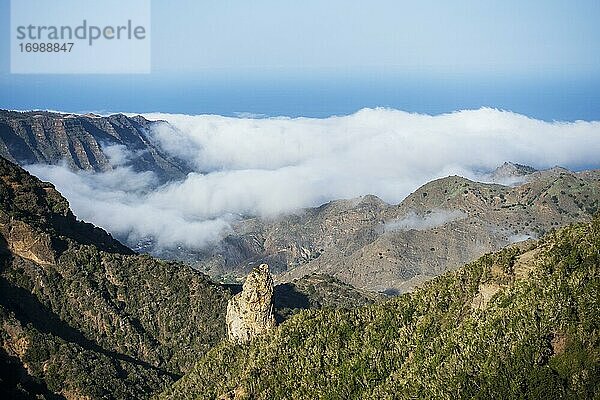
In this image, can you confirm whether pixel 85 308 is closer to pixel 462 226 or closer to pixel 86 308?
pixel 86 308

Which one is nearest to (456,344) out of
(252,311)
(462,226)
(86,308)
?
(252,311)

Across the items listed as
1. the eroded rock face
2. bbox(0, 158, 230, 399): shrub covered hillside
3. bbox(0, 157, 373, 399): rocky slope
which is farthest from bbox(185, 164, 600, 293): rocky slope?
the eroded rock face

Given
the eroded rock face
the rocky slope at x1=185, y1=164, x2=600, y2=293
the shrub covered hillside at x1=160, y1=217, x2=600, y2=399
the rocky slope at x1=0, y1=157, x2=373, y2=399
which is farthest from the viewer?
the rocky slope at x1=185, y1=164, x2=600, y2=293

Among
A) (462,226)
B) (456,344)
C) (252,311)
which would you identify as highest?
(456,344)

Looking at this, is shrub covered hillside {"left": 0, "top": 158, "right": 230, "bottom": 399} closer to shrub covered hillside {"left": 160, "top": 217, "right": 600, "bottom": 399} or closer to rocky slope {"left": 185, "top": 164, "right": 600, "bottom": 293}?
shrub covered hillside {"left": 160, "top": 217, "right": 600, "bottom": 399}

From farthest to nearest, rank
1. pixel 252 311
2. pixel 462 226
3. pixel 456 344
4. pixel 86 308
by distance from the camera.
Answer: pixel 462 226, pixel 86 308, pixel 252 311, pixel 456 344

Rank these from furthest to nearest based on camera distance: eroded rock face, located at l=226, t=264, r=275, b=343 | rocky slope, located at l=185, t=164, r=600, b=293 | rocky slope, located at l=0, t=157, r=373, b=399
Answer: rocky slope, located at l=185, t=164, r=600, b=293
eroded rock face, located at l=226, t=264, r=275, b=343
rocky slope, located at l=0, t=157, r=373, b=399

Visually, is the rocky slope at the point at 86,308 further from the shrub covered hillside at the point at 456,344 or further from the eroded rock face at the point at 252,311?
the eroded rock face at the point at 252,311

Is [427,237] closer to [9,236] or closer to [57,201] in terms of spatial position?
[57,201]
